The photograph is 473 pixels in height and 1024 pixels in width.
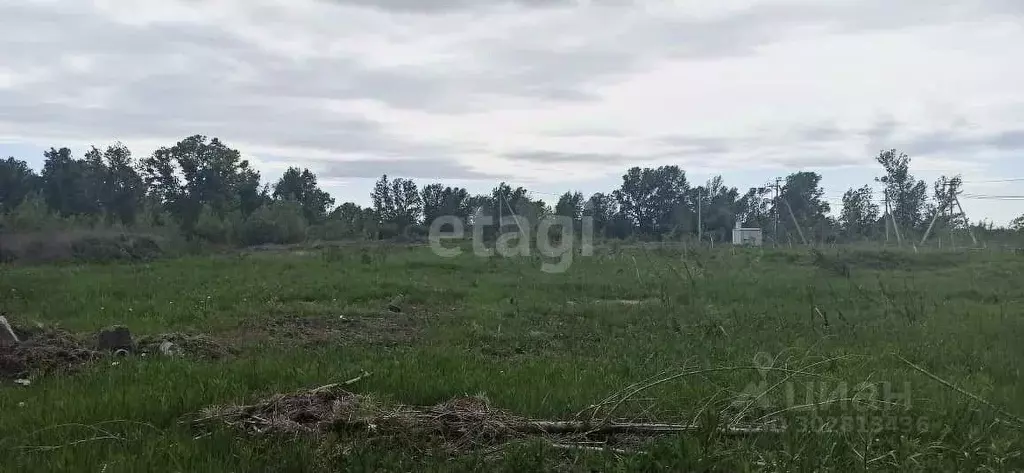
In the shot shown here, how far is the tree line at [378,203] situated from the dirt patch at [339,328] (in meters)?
25.1

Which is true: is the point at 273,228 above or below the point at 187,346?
above

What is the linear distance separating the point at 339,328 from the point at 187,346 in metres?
1.99

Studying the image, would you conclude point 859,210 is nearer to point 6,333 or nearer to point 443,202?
point 443,202

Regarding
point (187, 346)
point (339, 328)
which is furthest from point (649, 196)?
point (187, 346)

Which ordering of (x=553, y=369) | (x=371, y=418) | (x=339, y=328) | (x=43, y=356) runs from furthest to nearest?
1. (x=339, y=328)
2. (x=43, y=356)
3. (x=553, y=369)
4. (x=371, y=418)

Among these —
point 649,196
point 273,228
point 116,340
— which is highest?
point 649,196

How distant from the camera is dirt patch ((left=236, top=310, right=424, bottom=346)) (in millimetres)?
7457

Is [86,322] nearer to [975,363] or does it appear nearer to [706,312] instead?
[706,312]

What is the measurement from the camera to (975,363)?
597 cm

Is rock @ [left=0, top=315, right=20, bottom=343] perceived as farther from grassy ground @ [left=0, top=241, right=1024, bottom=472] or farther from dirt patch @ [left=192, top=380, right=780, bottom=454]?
dirt patch @ [left=192, top=380, right=780, bottom=454]

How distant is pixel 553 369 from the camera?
553cm

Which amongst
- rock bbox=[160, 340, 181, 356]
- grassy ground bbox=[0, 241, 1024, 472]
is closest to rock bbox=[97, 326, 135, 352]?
rock bbox=[160, 340, 181, 356]

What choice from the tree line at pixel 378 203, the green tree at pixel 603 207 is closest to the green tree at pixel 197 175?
the tree line at pixel 378 203

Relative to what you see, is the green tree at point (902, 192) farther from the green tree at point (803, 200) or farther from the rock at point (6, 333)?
the rock at point (6, 333)
